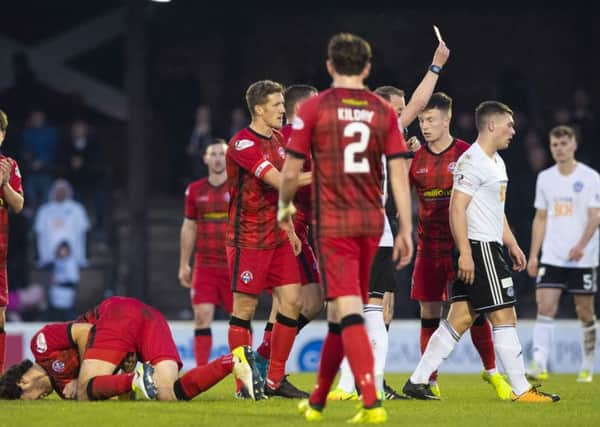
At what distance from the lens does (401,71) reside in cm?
2136

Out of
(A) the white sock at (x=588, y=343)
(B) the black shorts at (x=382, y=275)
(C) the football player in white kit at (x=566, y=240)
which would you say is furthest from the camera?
(A) the white sock at (x=588, y=343)

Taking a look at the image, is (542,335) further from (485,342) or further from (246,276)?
(246,276)

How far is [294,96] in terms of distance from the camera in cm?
934

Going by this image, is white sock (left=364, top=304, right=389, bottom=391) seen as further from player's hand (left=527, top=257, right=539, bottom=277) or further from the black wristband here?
player's hand (left=527, top=257, right=539, bottom=277)

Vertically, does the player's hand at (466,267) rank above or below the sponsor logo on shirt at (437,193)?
below

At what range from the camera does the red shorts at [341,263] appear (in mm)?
6848

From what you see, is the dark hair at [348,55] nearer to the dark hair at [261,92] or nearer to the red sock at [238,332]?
the dark hair at [261,92]

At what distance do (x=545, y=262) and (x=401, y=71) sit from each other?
9.74 meters

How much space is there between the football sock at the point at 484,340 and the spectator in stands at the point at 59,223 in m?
9.27

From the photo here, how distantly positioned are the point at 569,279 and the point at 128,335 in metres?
5.30

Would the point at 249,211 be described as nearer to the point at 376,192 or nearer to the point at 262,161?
the point at 262,161

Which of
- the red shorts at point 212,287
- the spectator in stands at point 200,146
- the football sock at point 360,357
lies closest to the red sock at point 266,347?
the football sock at point 360,357

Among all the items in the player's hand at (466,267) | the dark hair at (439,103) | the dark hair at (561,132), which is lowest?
the player's hand at (466,267)

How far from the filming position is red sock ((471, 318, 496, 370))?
9414 mm
